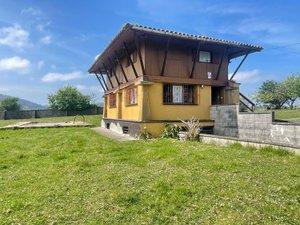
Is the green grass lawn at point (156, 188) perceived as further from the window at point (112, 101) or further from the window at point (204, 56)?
the window at point (112, 101)

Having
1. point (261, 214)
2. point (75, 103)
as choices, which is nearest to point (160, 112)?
point (261, 214)

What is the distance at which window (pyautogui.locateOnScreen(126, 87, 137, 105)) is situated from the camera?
2016 centimetres

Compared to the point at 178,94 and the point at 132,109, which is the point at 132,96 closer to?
the point at 132,109

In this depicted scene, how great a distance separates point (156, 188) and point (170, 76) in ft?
39.7

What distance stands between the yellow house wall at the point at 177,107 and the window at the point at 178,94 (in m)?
0.35

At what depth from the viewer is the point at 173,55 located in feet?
62.8

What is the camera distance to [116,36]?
18.5 metres

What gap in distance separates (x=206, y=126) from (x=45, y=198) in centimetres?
1371

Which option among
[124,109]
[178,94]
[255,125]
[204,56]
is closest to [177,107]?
[178,94]

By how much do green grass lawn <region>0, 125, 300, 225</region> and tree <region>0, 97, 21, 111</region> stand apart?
164 ft

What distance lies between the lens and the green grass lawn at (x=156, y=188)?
20.1ft

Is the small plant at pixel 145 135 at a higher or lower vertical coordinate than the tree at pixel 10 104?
lower

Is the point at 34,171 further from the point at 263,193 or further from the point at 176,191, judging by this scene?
the point at 263,193

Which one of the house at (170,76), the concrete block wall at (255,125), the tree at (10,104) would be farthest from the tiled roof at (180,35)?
the tree at (10,104)
